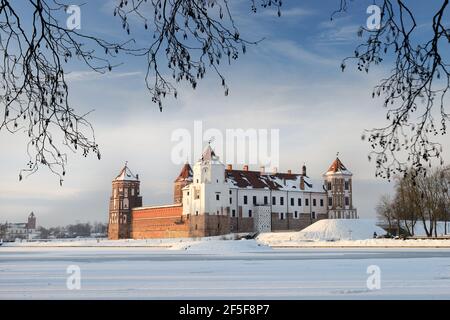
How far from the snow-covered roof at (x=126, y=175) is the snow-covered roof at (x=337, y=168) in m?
30.2

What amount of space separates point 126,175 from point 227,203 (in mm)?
21346

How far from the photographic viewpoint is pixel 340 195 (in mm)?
81312

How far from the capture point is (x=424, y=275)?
13453mm

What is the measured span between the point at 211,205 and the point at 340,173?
72.7ft

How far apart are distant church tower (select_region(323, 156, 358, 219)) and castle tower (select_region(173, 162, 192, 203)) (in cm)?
2154

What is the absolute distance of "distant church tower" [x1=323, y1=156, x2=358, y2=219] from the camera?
267 ft

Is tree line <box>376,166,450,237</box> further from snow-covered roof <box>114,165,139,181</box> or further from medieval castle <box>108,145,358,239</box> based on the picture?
snow-covered roof <box>114,165,139,181</box>

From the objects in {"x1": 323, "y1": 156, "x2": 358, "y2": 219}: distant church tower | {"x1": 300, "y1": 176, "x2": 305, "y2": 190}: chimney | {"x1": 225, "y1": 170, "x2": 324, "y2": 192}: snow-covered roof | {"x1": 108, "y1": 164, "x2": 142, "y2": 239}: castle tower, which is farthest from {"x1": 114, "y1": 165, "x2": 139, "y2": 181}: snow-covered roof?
{"x1": 323, "y1": 156, "x2": 358, "y2": 219}: distant church tower

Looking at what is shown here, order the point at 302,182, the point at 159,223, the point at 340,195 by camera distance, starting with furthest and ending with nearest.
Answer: the point at 302,182, the point at 340,195, the point at 159,223

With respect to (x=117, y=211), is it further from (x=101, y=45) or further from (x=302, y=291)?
(x=101, y=45)

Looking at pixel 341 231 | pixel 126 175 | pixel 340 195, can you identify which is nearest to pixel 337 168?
pixel 340 195

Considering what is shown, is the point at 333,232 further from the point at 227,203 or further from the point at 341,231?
the point at 227,203

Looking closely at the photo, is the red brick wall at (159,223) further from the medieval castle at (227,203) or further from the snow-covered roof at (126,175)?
the snow-covered roof at (126,175)
